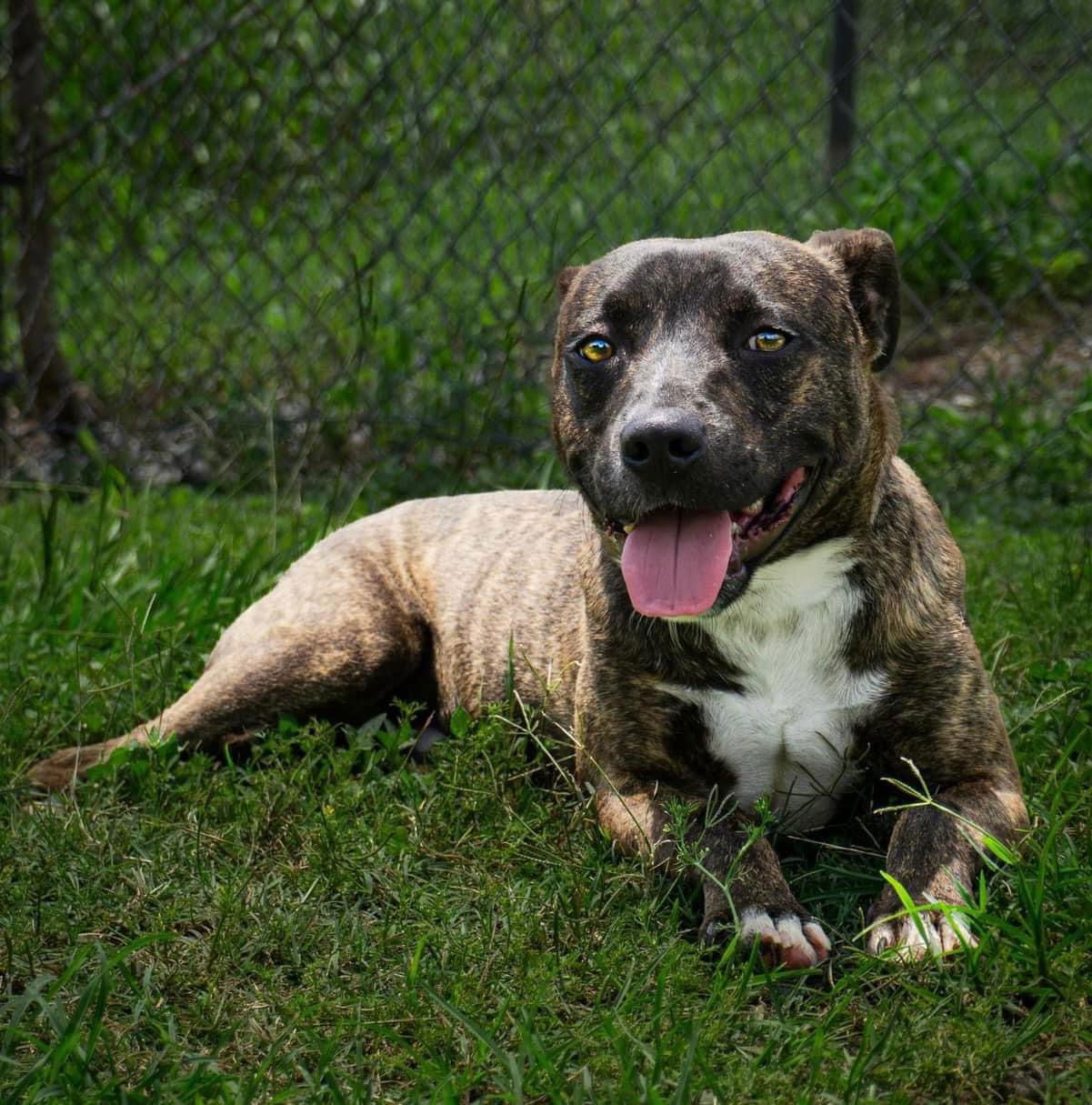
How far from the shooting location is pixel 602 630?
11.1 ft

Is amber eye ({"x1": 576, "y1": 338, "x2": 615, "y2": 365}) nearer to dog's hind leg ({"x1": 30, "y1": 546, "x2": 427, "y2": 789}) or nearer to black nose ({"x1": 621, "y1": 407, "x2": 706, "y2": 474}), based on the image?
black nose ({"x1": 621, "y1": 407, "x2": 706, "y2": 474})

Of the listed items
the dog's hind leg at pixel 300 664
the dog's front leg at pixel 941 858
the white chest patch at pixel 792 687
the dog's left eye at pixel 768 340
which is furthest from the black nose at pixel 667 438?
the dog's hind leg at pixel 300 664

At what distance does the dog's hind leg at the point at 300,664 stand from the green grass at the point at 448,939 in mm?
116

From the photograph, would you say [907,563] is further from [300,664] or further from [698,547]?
[300,664]

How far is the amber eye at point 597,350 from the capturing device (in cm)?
323

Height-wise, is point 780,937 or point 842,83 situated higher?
point 842,83

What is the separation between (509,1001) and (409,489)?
12.0 ft

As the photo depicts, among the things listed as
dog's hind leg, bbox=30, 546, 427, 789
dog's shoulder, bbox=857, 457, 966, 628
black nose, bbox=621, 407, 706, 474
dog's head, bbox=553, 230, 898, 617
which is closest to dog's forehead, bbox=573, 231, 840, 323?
dog's head, bbox=553, 230, 898, 617

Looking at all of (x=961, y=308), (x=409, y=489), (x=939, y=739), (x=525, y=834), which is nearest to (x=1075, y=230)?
(x=961, y=308)

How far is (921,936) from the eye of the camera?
273 cm

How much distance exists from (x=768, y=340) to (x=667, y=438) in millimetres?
399

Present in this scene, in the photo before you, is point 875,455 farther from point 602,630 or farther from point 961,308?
point 961,308

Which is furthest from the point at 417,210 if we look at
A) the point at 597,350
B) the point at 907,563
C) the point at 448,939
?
the point at 448,939

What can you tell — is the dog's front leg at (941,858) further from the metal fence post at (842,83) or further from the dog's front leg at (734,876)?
the metal fence post at (842,83)
